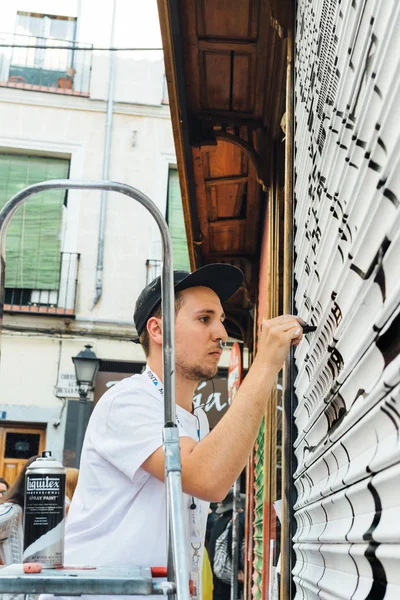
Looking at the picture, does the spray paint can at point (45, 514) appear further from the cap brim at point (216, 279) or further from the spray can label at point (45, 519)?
the cap brim at point (216, 279)

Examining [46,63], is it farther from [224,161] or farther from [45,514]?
[45,514]

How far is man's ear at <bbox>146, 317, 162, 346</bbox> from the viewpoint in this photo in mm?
2512

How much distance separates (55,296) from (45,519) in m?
11.9

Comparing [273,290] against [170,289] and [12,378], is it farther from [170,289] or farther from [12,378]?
[12,378]

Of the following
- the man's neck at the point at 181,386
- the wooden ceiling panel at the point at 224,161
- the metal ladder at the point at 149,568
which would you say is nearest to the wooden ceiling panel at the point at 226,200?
the wooden ceiling panel at the point at 224,161

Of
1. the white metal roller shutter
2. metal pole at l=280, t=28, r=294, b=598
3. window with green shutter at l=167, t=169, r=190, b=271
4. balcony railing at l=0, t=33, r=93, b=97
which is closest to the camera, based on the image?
the white metal roller shutter

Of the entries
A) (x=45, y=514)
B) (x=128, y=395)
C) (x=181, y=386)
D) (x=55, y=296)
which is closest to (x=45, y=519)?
(x=45, y=514)

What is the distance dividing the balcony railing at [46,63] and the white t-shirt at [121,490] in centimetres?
1322

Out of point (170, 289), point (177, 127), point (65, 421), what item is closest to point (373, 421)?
point (170, 289)

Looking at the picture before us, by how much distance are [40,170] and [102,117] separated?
1615 mm

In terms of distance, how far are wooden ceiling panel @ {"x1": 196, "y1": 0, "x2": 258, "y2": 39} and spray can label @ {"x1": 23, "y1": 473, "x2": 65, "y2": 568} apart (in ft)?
8.61

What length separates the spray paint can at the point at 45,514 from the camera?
159 cm

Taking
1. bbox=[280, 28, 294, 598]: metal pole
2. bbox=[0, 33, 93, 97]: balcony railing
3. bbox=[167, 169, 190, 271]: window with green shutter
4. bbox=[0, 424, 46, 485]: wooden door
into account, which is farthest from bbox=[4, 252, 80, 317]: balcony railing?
bbox=[280, 28, 294, 598]: metal pole

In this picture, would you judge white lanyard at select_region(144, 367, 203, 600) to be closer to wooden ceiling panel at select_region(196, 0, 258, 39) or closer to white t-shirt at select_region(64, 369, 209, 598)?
white t-shirt at select_region(64, 369, 209, 598)
